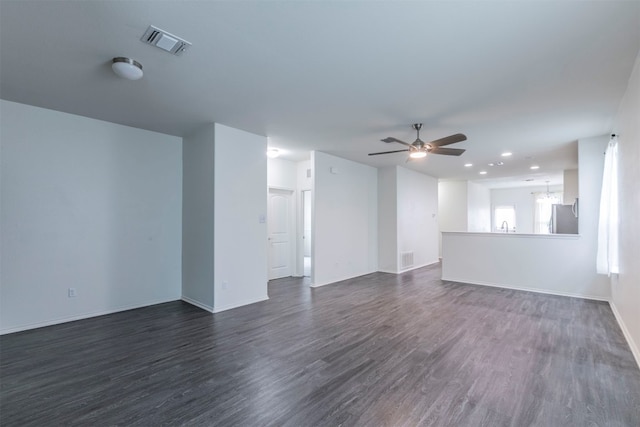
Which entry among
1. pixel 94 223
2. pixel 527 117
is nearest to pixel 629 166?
pixel 527 117

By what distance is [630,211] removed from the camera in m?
2.96

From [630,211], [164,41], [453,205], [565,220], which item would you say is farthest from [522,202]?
[164,41]

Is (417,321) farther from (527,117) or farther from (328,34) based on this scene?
(328,34)

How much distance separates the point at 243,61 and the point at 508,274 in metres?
5.89

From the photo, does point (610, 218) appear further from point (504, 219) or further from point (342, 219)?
point (504, 219)

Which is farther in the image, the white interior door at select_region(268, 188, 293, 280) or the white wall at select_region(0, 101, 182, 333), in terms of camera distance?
the white interior door at select_region(268, 188, 293, 280)

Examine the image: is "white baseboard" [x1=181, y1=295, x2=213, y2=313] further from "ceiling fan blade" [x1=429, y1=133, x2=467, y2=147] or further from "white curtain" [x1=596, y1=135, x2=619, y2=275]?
"white curtain" [x1=596, y1=135, x2=619, y2=275]

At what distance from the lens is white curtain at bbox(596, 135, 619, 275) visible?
3738 millimetres

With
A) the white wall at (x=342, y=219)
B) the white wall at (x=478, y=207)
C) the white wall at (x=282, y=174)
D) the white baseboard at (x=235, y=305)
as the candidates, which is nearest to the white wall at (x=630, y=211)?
the white wall at (x=342, y=219)

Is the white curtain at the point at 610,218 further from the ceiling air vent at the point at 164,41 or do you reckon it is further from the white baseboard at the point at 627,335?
the ceiling air vent at the point at 164,41

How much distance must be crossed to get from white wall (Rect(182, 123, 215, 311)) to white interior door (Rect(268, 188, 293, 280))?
187cm

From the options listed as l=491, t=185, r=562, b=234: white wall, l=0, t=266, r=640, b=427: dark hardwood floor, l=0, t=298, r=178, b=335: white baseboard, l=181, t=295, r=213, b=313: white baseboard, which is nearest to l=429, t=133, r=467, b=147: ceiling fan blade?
l=0, t=266, r=640, b=427: dark hardwood floor

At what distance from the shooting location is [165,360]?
9.09 ft

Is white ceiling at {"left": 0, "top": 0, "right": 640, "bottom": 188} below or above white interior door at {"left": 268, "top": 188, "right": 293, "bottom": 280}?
above
